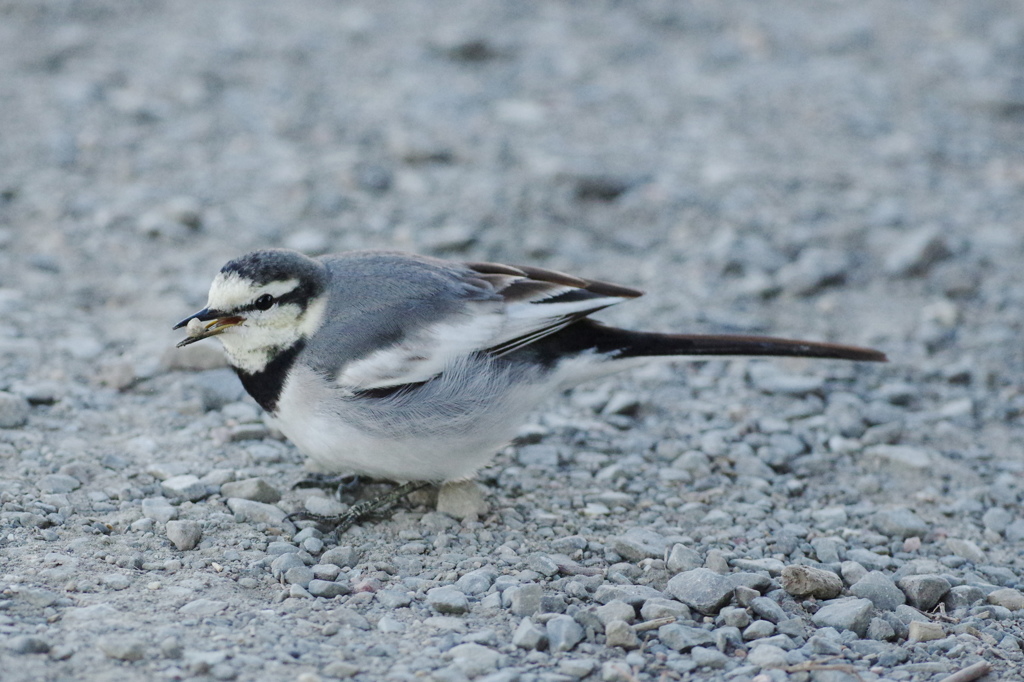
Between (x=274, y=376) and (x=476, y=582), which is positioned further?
(x=274, y=376)

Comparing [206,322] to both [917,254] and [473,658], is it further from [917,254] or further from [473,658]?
[917,254]

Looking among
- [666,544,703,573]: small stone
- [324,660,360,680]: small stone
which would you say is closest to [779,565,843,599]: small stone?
[666,544,703,573]: small stone

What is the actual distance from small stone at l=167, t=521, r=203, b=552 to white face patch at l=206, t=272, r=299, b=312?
0.91 meters

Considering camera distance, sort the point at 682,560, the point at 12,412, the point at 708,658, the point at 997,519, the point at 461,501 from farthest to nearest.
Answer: the point at 12,412
the point at 997,519
the point at 461,501
the point at 682,560
the point at 708,658

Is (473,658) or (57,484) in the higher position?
(57,484)

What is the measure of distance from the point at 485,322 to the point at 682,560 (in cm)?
132

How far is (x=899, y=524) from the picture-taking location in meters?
5.13

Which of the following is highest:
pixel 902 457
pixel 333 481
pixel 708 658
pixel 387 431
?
pixel 387 431

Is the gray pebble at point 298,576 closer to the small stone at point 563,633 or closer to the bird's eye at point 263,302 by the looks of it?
the small stone at point 563,633

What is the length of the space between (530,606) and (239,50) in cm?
762

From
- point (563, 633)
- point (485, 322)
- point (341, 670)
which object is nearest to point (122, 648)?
point (341, 670)

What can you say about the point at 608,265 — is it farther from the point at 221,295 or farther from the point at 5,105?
the point at 5,105

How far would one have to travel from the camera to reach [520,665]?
3932 millimetres

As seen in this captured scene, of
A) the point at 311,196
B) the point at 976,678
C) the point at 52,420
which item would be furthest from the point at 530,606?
the point at 311,196
